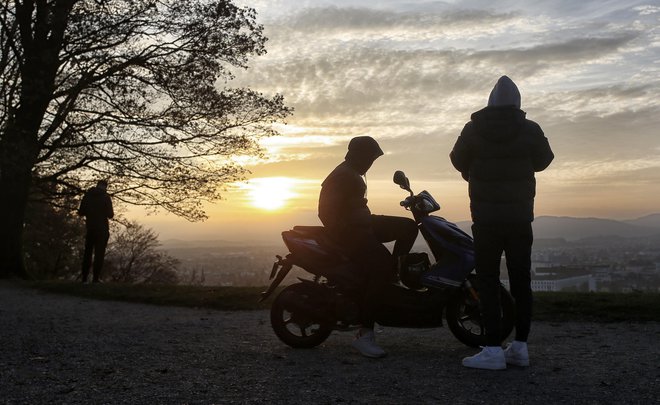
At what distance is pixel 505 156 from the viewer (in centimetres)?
462

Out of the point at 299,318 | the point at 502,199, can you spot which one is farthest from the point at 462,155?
the point at 299,318

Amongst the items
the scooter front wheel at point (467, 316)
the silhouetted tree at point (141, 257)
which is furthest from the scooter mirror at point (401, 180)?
the silhouetted tree at point (141, 257)

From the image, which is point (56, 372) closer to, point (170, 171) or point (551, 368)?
point (551, 368)

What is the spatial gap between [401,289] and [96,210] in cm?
934

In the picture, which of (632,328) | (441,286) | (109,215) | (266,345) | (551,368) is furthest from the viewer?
(109,215)

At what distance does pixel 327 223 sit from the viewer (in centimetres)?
539

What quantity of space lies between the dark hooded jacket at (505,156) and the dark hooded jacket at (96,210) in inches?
395

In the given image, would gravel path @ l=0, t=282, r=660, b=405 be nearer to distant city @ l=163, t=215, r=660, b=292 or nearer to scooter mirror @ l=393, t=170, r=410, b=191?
distant city @ l=163, t=215, r=660, b=292

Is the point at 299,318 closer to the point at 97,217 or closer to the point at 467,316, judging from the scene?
the point at 467,316

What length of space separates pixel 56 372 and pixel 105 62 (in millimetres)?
11642

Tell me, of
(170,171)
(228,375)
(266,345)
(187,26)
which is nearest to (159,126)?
(170,171)

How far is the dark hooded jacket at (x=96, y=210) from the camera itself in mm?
12664

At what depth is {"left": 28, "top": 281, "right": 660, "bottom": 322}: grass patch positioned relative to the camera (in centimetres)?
728

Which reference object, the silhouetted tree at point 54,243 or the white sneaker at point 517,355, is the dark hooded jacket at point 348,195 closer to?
the white sneaker at point 517,355
